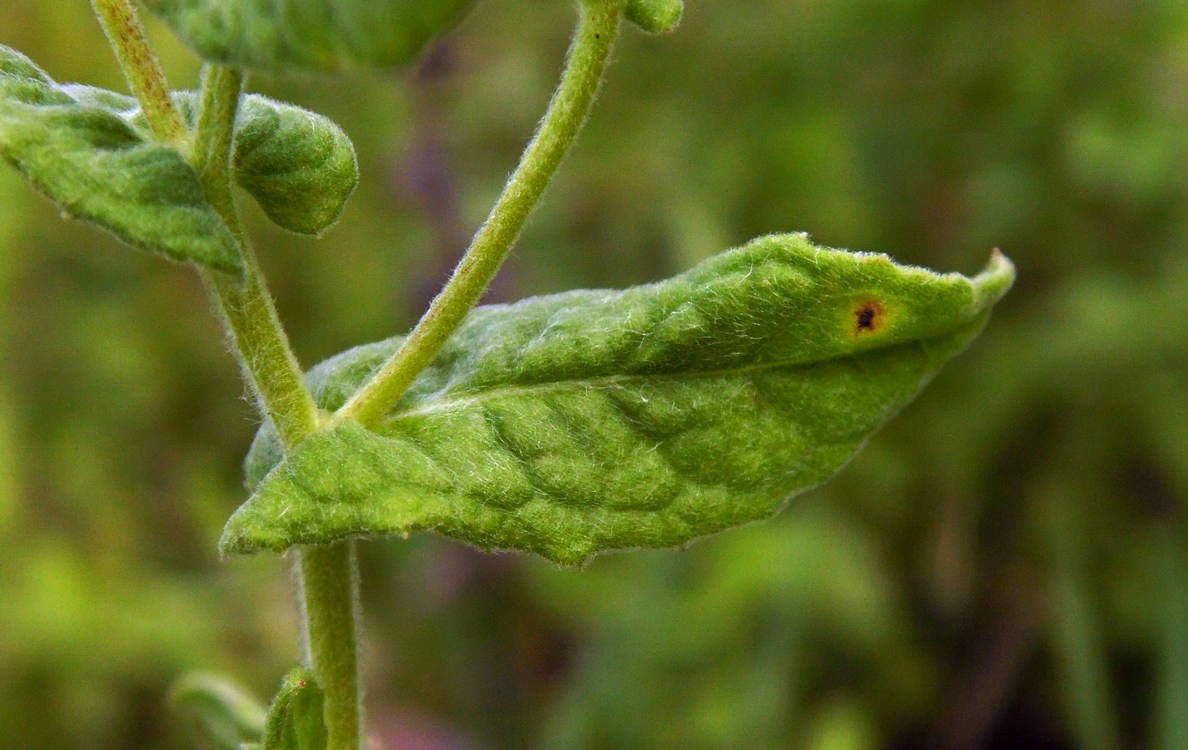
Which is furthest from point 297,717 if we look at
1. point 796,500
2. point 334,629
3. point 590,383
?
point 796,500

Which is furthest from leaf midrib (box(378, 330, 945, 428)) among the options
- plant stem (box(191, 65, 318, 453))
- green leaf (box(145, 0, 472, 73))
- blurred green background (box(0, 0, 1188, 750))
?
blurred green background (box(0, 0, 1188, 750))

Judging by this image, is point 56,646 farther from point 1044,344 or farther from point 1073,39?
point 1073,39

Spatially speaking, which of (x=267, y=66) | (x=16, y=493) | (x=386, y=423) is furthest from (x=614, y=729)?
(x=267, y=66)

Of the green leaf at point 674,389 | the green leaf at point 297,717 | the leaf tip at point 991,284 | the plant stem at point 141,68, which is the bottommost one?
the green leaf at point 297,717

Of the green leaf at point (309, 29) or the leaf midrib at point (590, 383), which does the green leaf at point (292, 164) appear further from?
the green leaf at point (309, 29)

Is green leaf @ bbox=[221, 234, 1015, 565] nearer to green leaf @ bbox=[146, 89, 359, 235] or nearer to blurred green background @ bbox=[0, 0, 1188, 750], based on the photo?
green leaf @ bbox=[146, 89, 359, 235]

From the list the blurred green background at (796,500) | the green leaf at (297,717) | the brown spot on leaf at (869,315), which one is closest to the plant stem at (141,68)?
the green leaf at (297,717)

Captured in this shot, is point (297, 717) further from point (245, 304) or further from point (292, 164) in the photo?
point (292, 164)
